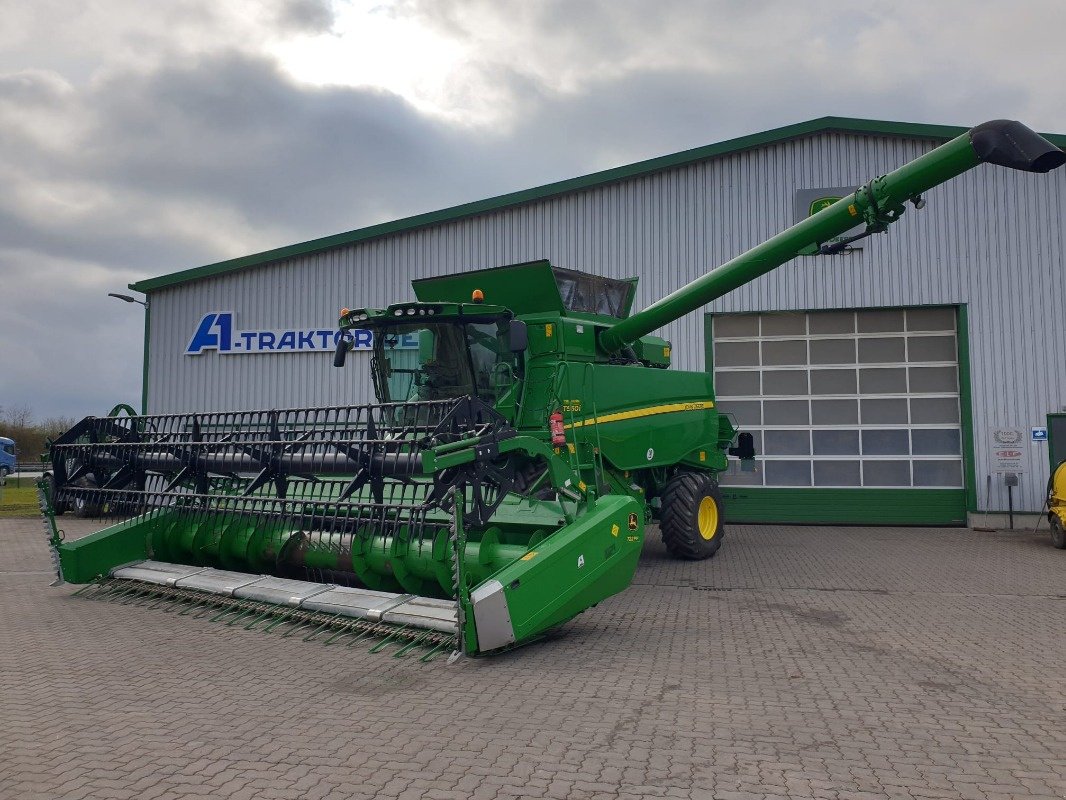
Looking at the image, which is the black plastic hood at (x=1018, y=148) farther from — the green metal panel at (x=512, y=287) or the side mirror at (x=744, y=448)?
the side mirror at (x=744, y=448)

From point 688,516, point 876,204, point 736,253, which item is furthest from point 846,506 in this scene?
point 876,204

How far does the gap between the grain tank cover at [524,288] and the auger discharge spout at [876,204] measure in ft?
2.17

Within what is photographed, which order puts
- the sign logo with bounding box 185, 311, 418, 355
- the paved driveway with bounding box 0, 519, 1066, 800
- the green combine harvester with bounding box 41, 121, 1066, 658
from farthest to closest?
the sign logo with bounding box 185, 311, 418, 355, the green combine harvester with bounding box 41, 121, 1066, 658, the paved driveway with bounding box 0, 519, 1066, 800

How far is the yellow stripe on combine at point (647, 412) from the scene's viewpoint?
8.92 meters

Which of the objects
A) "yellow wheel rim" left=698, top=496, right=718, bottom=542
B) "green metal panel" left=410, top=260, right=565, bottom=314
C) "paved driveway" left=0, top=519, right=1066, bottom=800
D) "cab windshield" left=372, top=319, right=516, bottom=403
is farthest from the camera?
"yellow wheel rim" left=698, top=496, right=718, bottom=542

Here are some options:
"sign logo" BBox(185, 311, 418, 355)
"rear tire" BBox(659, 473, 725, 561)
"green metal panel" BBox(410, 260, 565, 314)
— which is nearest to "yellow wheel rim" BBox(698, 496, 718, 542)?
"rear tire" BBox(659, 473, 725, 561)

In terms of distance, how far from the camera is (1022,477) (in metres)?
14.4

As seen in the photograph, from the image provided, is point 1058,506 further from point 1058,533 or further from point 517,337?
point 517,337

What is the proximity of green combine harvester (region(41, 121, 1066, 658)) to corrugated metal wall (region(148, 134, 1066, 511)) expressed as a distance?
5.32 metres

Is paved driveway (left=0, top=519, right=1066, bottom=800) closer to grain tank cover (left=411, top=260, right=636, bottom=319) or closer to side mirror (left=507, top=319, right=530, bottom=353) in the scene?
side mirror (left=507, top=319, right=530, bottom=353)

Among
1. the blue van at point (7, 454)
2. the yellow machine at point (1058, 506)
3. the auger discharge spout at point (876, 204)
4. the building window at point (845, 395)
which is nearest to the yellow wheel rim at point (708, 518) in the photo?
the auger discharge spout at point (876, 204)

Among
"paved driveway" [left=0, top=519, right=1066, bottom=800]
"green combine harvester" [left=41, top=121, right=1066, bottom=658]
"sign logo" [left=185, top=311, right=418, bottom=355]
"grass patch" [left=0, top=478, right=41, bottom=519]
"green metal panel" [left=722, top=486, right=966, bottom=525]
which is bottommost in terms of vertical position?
"grass patch" [left=0, top=478, right=41, bottom=519]

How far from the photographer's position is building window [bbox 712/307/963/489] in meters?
15.1

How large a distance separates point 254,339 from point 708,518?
36.7 ft
